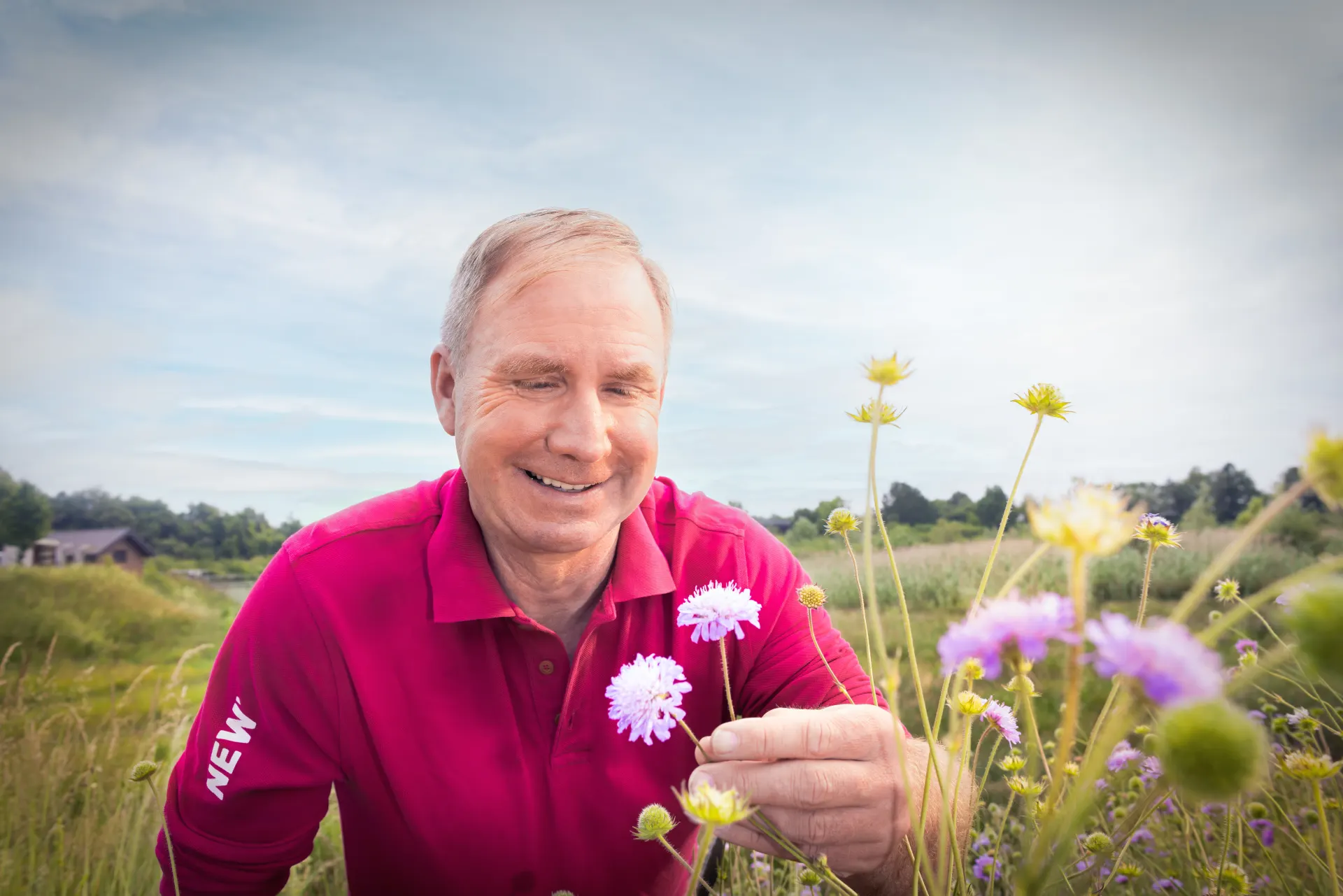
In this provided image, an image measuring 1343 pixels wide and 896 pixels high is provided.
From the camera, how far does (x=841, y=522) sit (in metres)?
1.24

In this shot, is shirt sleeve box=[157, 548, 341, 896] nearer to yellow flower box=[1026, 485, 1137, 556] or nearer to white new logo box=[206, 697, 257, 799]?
white new logo box=[206, 697, 257, 799]

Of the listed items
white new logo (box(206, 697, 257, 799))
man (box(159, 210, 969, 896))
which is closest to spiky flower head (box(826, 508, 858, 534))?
man (box(159, 210, 969, 896))

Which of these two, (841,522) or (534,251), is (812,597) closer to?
(841,522)

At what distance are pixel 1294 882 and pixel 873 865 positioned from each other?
2.71 ft

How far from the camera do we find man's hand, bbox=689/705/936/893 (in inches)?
41.6

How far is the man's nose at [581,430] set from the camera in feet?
6.07

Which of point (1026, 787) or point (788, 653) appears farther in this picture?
point (788, 653)

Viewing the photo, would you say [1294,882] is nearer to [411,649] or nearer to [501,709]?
[501,709]

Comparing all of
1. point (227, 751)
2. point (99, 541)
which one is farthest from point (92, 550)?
point (227, 751)

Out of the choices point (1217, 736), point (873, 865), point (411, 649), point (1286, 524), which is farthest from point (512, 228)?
point (1286, 524)

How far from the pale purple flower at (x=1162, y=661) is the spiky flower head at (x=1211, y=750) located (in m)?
0.03

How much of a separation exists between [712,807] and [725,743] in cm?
41

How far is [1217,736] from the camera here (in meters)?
0.43

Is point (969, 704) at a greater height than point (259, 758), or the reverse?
point (969, 704)
